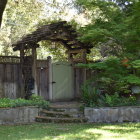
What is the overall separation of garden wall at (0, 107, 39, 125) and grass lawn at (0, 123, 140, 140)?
62 centimetres

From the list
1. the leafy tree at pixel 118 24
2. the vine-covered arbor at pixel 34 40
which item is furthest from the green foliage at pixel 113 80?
the vine-covered arbor at pixel 34 40

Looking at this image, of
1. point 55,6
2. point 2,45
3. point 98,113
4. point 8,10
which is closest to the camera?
point 98,113

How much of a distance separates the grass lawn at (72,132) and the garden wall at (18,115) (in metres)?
0.62

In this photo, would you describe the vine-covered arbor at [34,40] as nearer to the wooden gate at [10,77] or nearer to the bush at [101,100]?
the wooden gate at [10,77]

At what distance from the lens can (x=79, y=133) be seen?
6867mm

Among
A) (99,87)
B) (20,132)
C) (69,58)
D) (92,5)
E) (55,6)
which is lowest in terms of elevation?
(20,132)

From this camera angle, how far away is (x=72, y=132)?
23.0ft

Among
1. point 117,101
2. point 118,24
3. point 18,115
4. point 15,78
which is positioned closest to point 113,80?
point 117,101

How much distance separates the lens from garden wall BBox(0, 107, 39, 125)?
8539mm

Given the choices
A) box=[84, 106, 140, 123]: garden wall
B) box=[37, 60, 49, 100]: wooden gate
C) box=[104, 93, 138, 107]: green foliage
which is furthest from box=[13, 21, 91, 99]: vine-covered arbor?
box=[104, 93, 138, 107]: green foliage

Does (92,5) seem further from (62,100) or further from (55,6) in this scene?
(55,6)

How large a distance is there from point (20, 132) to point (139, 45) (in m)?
4.70

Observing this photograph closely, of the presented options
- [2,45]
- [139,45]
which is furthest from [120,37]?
[2,45]

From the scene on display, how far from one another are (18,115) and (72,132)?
2.43 m
